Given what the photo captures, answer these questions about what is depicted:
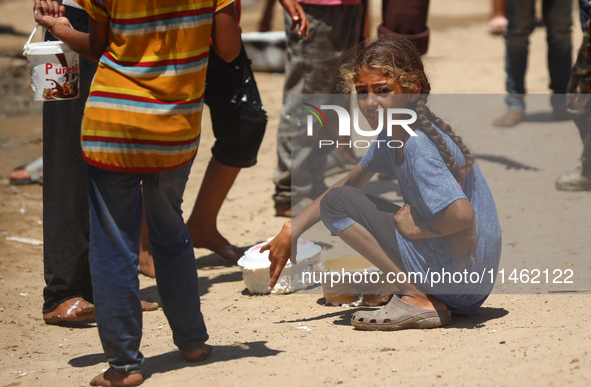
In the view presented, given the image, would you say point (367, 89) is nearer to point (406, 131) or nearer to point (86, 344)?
point (406, 131)

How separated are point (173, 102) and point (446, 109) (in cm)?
481

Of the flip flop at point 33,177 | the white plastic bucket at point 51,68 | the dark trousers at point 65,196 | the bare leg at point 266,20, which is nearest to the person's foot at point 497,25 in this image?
the bare leg at point 266,20

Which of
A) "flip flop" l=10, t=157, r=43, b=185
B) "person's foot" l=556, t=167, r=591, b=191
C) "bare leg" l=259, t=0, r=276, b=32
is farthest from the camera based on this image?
"bare leg" l=259, t=0, r=276, b=32

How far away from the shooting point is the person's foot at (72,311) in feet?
10.3

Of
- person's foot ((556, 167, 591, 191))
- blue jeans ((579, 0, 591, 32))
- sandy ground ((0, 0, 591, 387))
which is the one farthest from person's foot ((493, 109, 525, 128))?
blue jeans ((579, 0, 591, 32))

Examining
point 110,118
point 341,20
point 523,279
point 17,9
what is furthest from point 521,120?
point 17,9

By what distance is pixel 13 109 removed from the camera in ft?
26.0

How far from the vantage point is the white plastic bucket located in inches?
106

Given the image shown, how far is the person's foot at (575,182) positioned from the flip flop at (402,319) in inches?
86.4

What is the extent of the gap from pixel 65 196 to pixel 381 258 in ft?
4.21

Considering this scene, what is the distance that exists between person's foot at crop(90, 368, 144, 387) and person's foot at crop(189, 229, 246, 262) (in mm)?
1481

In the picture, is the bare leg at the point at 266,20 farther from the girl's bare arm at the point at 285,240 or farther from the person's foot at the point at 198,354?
the person's foot at the point at 198,354

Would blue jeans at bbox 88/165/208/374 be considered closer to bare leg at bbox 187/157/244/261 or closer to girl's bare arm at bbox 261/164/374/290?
girl's bare arm at bbox 261/164/374/290

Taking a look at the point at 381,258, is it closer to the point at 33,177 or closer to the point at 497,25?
the point at 33,177
